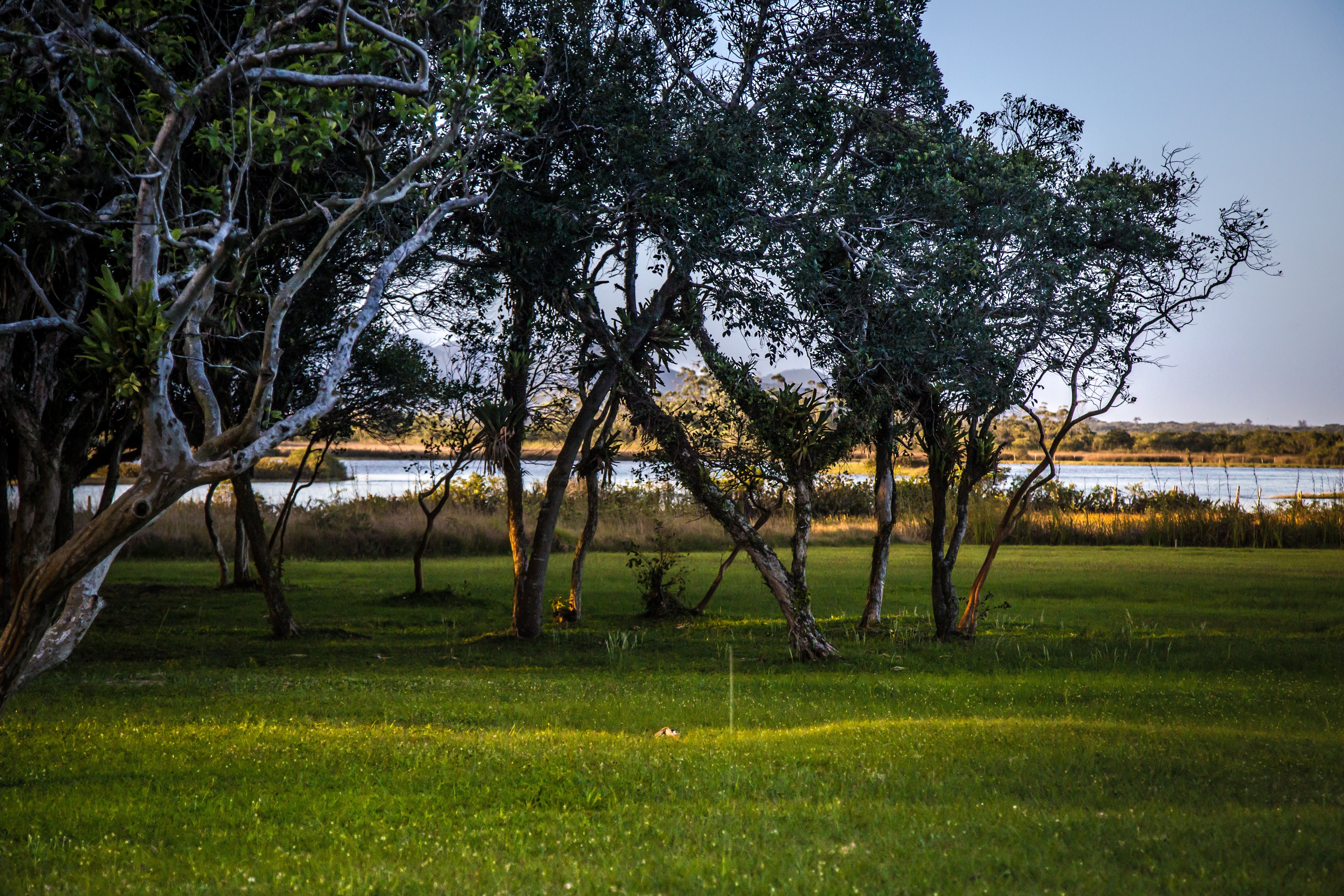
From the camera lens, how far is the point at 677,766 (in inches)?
296

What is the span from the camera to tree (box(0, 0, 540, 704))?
255 inches

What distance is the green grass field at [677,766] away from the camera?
525 centimetres

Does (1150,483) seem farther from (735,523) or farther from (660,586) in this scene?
(735,523)

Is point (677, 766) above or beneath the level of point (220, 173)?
beneath

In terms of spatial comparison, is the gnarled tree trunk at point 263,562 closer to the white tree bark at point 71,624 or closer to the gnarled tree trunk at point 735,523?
the gnarled tree trunk at point 735,523

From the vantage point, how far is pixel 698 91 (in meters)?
15.0

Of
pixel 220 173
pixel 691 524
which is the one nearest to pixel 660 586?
pixel 220 173

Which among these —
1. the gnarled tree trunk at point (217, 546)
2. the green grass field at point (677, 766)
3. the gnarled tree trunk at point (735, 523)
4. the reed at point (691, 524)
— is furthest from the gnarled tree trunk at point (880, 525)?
the gnarled tree trunk at point (217, 546)

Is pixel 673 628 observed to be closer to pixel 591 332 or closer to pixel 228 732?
pixel 591 332

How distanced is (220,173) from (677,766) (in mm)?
8848

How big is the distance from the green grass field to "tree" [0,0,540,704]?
191cm

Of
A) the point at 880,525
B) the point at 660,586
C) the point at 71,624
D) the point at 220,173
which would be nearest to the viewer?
the point at 71,624

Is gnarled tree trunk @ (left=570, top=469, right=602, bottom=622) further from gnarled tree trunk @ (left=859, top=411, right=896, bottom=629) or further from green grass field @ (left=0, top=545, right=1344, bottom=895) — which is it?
gnarled tree trunk @ (left=859, top=411, right=896, bottom=629)

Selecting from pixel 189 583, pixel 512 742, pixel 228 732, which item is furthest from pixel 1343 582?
pixel 189 583
